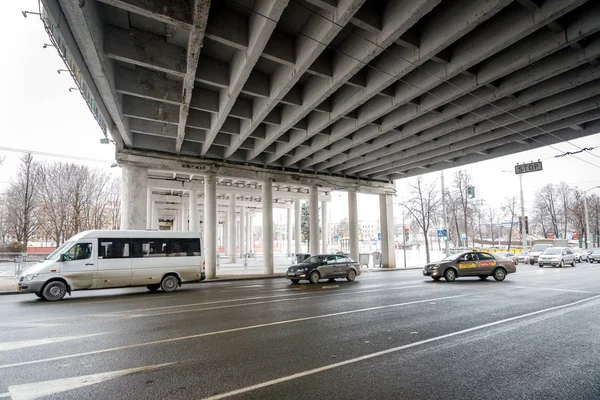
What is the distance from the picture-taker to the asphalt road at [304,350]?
425cm

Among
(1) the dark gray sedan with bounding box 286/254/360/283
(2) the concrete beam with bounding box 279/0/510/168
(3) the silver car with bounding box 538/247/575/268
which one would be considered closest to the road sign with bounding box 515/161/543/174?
(2) the concrete beam with bounding box 279/0/510/168

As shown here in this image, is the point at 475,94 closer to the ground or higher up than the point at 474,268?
higher up

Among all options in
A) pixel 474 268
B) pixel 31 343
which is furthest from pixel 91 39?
pixel 474 268

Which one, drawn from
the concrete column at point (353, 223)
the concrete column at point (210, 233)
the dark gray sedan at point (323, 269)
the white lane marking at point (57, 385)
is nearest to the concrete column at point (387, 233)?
the concrete column at point (353, 223)

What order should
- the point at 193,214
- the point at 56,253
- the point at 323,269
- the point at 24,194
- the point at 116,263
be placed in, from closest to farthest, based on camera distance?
the point at 56,253 → the point at 116,263 → the point at 323,269 → the point at 193,214 → the point at 24,194

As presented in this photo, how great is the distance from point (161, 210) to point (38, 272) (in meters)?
45.6

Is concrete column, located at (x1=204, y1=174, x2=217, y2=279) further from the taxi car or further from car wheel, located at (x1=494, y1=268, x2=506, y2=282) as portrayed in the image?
car wheel, located at (x1=494, y1=268, x2=506, y2=282)

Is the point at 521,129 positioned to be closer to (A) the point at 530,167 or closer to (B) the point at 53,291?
(A) the point at 530,167

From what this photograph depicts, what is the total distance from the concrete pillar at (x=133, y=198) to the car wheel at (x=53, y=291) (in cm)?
569

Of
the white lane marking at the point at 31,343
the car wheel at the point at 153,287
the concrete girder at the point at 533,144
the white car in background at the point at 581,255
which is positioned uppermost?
the concrete girder at the point at 533,144

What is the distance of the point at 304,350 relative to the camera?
5816 millimetres

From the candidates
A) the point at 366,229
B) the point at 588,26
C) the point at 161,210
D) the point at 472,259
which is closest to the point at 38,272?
the point at 588,26

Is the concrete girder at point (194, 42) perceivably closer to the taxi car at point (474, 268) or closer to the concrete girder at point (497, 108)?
the concrete girder at point (497, 108)

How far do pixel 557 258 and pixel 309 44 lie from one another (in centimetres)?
3031
